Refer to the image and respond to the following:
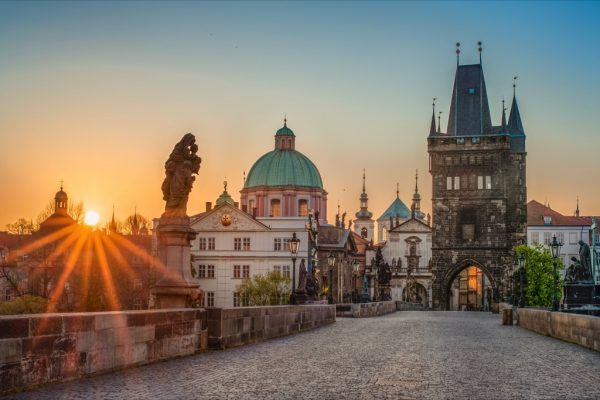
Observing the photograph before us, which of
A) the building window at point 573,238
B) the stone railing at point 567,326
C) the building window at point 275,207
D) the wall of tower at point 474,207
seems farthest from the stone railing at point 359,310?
the building window at point 573,238

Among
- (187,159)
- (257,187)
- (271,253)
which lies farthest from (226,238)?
(187,159)

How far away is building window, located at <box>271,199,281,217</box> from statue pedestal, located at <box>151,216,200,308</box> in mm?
83393

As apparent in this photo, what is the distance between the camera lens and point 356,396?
11.2m

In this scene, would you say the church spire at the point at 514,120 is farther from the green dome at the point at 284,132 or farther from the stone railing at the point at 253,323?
the stone railing at the point at 253,323

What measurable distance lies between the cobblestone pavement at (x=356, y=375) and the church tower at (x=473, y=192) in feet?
239

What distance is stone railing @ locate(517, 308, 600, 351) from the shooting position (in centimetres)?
1995

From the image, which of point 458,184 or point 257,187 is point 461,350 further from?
point 257,187

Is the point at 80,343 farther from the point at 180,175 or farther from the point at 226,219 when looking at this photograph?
the point at 226,219

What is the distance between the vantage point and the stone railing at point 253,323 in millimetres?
17844

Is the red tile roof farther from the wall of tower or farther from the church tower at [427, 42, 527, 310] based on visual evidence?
the wall of tower

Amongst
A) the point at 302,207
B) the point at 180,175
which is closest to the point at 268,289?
the point at 302,207

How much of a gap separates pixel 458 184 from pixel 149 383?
281 feet

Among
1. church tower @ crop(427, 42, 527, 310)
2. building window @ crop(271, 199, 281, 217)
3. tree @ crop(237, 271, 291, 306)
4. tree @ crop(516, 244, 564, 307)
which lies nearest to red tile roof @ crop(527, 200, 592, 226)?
church tower @ crop(427, 42, 527, 310)

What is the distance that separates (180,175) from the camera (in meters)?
21.2
